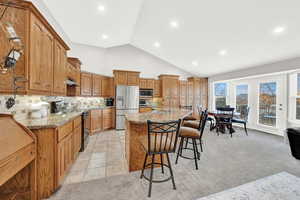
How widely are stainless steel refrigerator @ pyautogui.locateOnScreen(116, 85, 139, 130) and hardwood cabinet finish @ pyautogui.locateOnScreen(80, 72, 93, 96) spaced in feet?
3.30

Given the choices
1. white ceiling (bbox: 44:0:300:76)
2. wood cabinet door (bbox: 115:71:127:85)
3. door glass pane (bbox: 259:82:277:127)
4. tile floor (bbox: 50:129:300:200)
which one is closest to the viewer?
tile floor (bbox: 50:129:300:200)

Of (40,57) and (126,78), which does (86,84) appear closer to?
(126,78)

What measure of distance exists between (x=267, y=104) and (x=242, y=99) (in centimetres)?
94

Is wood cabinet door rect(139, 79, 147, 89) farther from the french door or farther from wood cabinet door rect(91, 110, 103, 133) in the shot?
the french door

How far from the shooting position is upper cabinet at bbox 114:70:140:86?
202 inches

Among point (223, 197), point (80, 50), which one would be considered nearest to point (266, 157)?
point (223, 197)

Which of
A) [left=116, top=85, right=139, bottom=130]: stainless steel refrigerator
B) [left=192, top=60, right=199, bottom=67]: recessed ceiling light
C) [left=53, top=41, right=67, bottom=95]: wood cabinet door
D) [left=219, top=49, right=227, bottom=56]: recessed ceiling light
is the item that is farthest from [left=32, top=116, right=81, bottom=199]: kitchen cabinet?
[left=192, top=60, right=199, bottom=67]: recessed ceiling light

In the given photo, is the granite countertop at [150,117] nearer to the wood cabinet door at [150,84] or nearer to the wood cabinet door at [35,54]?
the wood cabinet door at [35,54]

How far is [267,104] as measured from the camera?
15.6 feet

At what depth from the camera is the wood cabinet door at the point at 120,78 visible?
16.8ft

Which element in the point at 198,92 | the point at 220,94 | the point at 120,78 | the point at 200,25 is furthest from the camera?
the point at 198,92

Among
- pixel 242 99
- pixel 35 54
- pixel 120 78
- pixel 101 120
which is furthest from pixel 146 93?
pixel 35 54

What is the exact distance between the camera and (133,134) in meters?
2.09

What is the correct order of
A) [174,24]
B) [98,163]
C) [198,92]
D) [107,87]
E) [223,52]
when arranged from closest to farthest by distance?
[98,163]
[174,24]
[223,52]
[107,87]
[198,92]
